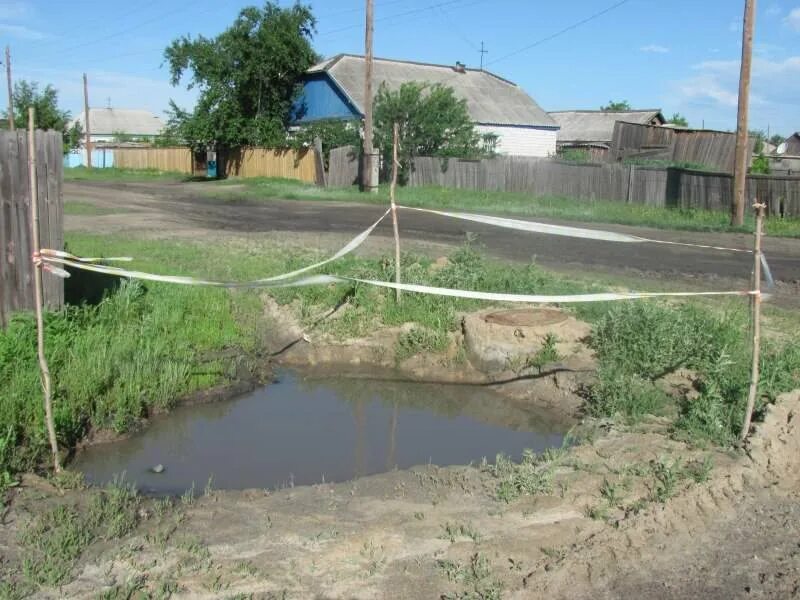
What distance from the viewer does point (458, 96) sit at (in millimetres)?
43062

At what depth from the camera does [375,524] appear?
4.95m

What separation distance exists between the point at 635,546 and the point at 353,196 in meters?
26.6

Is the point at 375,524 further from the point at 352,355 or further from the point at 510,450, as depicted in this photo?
the point at 352,355

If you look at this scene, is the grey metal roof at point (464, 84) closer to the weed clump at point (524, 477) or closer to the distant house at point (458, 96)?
the distant house at point (458, 96)

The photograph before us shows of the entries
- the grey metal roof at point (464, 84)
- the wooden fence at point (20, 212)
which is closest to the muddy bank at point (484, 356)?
the wooden fence at point (20, 212)

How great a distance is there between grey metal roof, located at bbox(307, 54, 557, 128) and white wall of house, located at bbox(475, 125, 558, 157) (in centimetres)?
35

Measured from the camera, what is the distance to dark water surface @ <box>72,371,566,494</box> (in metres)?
6.50

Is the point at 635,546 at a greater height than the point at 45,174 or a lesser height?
lesser

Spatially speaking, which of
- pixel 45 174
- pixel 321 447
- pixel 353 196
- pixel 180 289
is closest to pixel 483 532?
pixel 321 447

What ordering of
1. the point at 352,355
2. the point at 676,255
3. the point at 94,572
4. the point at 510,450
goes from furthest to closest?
the point at 676,255, the point at 352,355, the point at 510,450, the point at 94,572

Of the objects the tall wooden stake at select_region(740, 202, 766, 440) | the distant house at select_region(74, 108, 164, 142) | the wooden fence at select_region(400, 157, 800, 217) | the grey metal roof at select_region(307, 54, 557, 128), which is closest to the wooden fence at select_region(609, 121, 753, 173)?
the wooden fence at select_region(400, 157, 800, 217)

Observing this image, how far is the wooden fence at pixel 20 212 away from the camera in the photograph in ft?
25.4

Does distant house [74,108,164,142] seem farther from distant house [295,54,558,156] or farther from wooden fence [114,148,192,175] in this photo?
distant house [295,54,558,156]

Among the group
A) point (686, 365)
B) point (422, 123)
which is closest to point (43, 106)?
point (422, 123)
